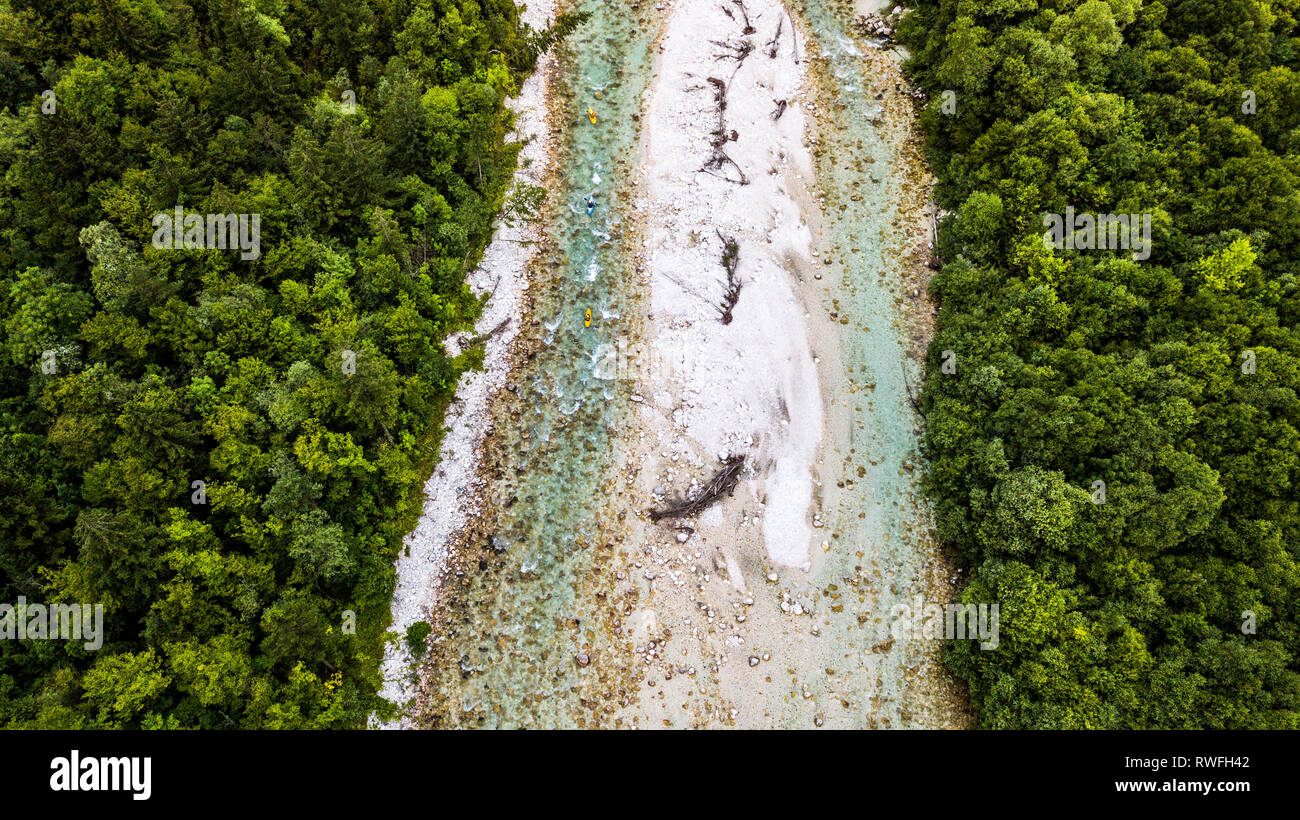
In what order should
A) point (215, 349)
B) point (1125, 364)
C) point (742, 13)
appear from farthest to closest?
point (742, 13) → point (1125, 364) → point (215, 349)

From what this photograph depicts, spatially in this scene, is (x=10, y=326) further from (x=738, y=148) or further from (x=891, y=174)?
(x=891, y=174)

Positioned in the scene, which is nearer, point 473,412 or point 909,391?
point 473,412

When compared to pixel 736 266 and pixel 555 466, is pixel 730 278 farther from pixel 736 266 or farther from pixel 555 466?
pixel 555 466

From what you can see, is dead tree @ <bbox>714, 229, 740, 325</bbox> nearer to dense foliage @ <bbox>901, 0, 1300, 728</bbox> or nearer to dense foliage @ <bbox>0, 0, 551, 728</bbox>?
dense foliage @ <bbox>901, 0, 1300, 728</bbox>

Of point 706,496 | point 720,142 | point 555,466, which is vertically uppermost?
point 720,142

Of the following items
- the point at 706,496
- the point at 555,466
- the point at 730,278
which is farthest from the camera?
the point at 730,278

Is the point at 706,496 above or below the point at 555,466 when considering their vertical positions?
below

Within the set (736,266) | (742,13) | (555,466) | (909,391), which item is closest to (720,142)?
(736,266)

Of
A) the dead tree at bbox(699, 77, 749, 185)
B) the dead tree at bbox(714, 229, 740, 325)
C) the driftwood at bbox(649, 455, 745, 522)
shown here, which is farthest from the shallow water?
the dead tree at bbox(714, 229, 740, 325)
